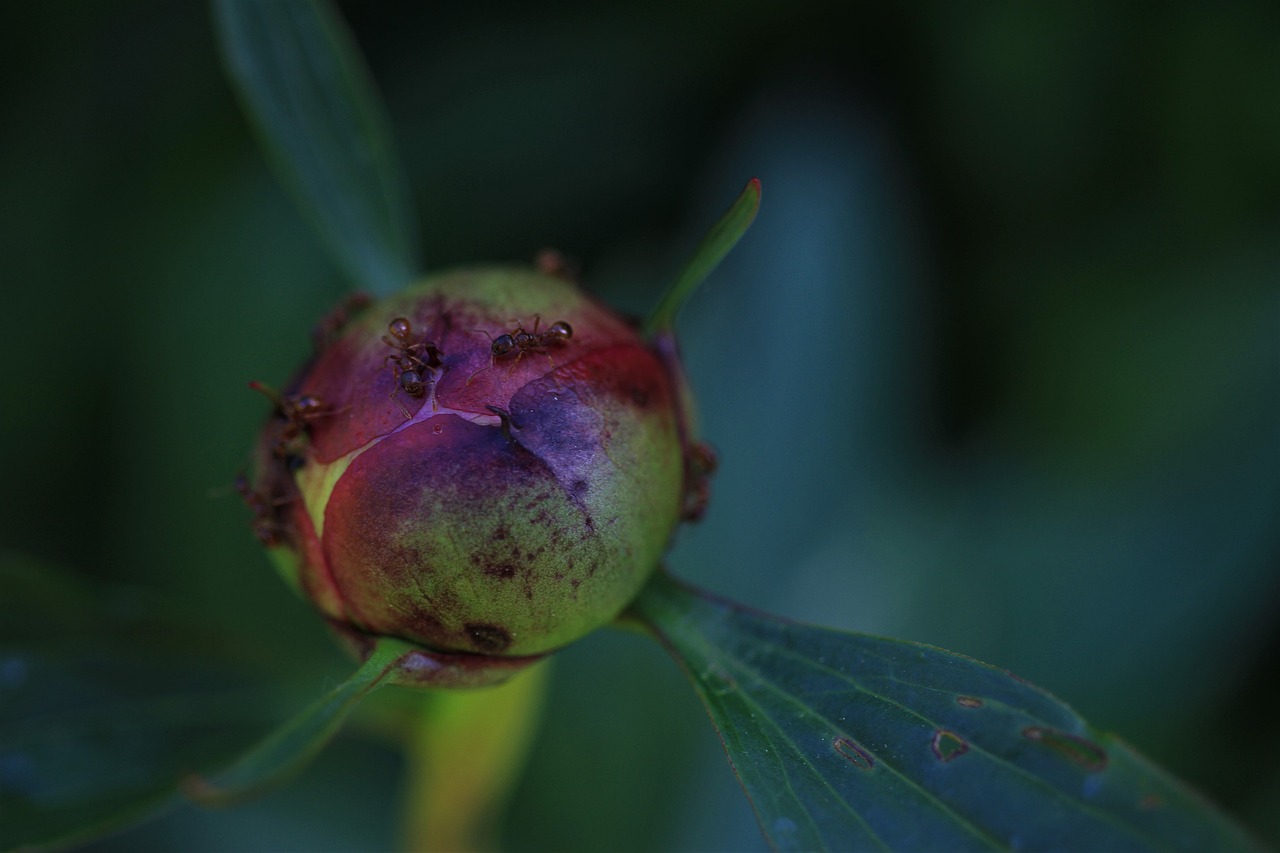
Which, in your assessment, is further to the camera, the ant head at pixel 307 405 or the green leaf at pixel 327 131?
the green leaf at pixel 327 131

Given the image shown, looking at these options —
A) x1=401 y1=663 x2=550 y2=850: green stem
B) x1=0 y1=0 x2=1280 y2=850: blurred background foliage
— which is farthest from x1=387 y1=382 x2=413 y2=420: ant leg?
x1=0 y1=0 x2=1280 y2=850: blurred background foliage

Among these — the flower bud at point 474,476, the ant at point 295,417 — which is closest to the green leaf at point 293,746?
the flower bud at point 474,476

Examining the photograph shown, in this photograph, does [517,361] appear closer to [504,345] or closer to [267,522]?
[504,345]

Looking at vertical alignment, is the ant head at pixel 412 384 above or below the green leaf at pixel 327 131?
below

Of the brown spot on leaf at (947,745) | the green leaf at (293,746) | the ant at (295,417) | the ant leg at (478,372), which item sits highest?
the ant leg at (478,372)

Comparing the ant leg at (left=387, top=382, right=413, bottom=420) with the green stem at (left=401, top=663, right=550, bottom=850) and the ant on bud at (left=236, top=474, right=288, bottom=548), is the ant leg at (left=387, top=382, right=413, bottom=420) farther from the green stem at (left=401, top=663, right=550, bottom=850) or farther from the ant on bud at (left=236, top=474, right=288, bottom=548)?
the green stem at (left=401, top=663, right=550, bottom=850)

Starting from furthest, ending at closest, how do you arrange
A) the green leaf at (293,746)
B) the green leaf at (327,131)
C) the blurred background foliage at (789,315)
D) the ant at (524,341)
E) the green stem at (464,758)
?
the blurred background foliage at (789,315) < the green stem at (464,758) < the green leaf at (327,131) < the ant at (524,341) < the green leaf at (293,746)

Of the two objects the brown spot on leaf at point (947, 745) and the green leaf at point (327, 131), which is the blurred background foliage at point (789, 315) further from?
the brown spot on leaf at point (947, 745)
